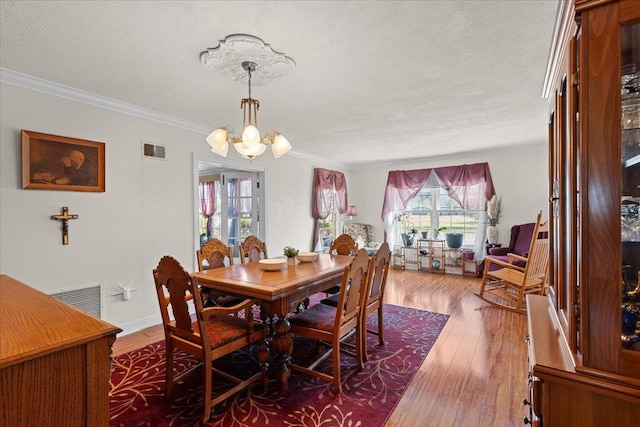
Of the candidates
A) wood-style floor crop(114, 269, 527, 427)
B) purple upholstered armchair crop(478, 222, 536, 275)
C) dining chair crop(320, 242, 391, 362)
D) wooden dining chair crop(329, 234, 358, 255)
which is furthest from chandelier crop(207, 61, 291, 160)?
purple upholstered armchair crop(478, 222, 536, 275)

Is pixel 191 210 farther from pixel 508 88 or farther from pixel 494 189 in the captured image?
pixel 494 189

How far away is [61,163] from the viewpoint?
265 cm

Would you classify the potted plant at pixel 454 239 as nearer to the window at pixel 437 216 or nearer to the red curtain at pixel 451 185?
the window at pixel 437 216

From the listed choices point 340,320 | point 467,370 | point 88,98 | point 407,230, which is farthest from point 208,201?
point 467,370

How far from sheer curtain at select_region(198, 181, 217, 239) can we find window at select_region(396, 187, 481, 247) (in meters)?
4.20

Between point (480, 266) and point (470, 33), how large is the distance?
4.71m

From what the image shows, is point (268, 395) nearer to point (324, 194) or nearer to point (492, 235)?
point (324, 194)

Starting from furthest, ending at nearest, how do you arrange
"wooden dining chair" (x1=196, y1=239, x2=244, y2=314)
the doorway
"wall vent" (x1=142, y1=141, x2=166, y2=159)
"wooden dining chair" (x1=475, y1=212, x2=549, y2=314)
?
the doorway
"wooden dining chair" (x1=475, y1=212, x2=549, y2=314)
"wall vent" (x1=142, y1=141, x2=166, y2=159)
"wooden dining chair" (x1=196, y1=239, x2=244, y2=314)

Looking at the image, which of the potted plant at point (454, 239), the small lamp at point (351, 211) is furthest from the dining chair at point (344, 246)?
the small lamp at point (351, 211)

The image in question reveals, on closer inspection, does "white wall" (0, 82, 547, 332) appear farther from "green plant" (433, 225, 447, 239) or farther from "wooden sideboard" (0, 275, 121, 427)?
"green plant" (433, 225, 447, 239)

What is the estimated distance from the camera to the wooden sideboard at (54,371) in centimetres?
83

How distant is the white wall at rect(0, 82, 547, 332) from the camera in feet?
8.00

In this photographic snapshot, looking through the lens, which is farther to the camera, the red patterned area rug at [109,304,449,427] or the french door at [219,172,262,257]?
the french door at [219,172,262,257]

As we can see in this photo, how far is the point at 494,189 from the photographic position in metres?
5.64
